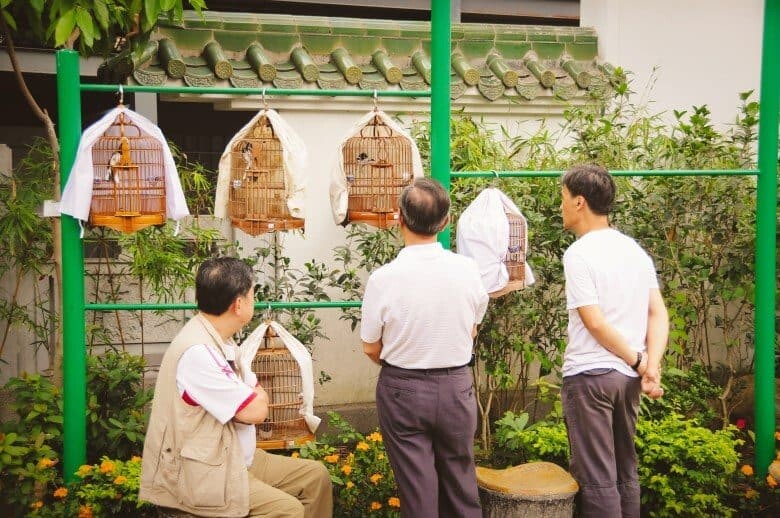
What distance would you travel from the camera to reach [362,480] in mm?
5039

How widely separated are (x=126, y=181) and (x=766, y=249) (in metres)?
3.71

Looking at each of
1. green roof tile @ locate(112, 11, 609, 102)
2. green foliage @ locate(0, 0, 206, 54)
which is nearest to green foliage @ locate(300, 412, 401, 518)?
green foliage @ locate(0, 0, 206, 54)

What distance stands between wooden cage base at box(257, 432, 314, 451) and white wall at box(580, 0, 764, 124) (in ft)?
15.1

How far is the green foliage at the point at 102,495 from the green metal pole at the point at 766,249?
3606 millimetres

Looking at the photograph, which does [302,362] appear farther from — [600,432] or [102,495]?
[600,432]

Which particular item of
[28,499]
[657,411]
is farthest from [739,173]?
[28,499]

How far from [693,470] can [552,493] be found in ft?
3.69

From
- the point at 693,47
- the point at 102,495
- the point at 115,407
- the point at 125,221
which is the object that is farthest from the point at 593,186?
the point at 693,47

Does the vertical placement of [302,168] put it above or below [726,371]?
above

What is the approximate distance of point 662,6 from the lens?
7.81 m

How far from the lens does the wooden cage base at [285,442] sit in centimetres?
468

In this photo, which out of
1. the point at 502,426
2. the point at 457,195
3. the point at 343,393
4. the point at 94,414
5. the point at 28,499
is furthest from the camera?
the point at 343,393

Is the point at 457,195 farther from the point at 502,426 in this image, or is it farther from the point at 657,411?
the point at 657,411

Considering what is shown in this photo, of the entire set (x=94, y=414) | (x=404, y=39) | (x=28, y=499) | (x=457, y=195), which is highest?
(x=404, y=39)
